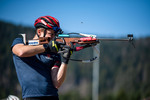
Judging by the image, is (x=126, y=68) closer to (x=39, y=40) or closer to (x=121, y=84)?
(x=121, y=84)

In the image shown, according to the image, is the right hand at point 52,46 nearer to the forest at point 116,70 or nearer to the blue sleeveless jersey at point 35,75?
the blue sleeveless jersey at point 35,75

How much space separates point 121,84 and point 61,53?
85561 mm

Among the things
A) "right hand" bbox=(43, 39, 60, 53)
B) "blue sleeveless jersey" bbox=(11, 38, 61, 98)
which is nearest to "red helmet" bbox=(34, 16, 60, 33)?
"right hand" bbox=(43, 39, 60, 53)

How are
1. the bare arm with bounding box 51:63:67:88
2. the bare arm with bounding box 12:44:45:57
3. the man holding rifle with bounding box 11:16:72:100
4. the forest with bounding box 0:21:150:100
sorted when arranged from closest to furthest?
the bare arm with bounding box 12:44:45:57 < the man holding rifle with bounding box 11:16:72:100 < the bare arm with bounding box 51:63:67:88 < the forest with bounding box 0:21:150:100

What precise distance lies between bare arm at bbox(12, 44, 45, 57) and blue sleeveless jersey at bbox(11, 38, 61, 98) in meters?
0.14

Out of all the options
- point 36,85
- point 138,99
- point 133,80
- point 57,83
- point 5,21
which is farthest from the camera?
point 133,80

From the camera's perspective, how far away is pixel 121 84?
87125 millimetres

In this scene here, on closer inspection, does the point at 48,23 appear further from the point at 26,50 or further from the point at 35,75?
the point at 35,75

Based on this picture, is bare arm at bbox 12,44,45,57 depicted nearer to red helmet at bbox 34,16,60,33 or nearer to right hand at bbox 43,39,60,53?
right hand at bbox 43,39,60,53

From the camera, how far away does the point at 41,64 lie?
3879 mm

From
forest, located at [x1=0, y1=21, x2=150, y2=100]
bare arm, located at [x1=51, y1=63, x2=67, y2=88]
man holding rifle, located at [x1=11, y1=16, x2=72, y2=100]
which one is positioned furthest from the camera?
forest, located at [x1=0, y1=21, x2=150, y2=100]

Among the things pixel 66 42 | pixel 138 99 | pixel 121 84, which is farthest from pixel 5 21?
pixel 66 42

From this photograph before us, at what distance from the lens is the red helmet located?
4.00 meters

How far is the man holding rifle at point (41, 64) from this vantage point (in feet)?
12.1
